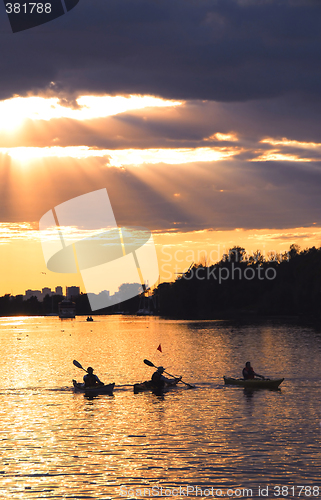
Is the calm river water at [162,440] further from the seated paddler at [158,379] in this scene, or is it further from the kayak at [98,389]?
the seated paddler at [158,379]

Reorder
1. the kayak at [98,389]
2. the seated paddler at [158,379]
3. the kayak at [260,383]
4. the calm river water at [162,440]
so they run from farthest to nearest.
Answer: the seated paddler at [158,379], the kayak at [260,383], the kayak at [98,389], the calm river water at [162,440]

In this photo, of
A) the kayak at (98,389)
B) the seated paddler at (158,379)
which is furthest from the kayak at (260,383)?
the kayak at (98,389)

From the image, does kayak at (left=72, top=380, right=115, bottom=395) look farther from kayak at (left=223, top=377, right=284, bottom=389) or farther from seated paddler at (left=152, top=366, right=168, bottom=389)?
kayak at (left=223, top=377, right=284, bottom=389)

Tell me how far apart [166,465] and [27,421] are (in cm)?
→ 1359

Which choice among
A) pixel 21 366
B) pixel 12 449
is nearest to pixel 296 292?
pixel 21 366

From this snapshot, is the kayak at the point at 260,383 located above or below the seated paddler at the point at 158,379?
below

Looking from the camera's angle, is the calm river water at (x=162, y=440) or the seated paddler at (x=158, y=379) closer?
the calm river water at (x=162, y=440)

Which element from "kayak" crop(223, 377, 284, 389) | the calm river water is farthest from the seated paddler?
"kayak" crop(223, 377, 284, 389)

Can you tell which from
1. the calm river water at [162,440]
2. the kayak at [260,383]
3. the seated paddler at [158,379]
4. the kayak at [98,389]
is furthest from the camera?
the seated paddler at [158,379]

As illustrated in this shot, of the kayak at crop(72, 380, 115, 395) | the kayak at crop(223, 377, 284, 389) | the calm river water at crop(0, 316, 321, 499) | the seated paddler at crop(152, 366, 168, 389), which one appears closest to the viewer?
the calm river water at crop(0, 316, 321, 499)

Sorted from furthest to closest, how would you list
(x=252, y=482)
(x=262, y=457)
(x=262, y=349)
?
(x=262, y=349), (x=262, y=457), (x=252, y=482)

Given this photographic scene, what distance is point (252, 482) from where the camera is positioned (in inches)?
848

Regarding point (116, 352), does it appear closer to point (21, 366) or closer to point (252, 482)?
point (21, 366)

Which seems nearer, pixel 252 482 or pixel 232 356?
pixel 252 482
